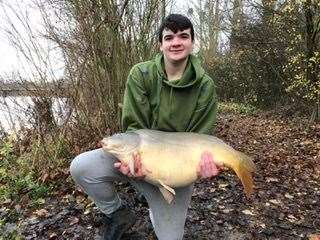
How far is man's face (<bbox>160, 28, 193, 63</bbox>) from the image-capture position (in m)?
3.64

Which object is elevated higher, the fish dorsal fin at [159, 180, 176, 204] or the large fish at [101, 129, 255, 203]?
the large fish at [101, 129, 255, 203]

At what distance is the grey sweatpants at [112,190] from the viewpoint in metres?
3.73

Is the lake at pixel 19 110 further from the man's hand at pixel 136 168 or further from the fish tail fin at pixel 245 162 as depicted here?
the fish tail fin at pixel 245 162

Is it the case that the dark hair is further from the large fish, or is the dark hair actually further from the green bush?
the green bush

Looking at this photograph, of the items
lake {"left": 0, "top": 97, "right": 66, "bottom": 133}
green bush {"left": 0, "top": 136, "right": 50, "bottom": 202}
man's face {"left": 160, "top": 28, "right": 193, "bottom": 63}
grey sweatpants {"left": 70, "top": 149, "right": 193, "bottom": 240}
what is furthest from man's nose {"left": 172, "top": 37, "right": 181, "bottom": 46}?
lake {"left": 0, "top": 97, "right": 66, "bottom": 133}

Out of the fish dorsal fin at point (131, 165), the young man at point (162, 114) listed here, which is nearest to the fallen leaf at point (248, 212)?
the young man at point (162, 114)

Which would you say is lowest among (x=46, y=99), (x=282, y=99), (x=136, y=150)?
(x=282, y=99)

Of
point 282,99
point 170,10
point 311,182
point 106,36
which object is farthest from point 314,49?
point 106,36

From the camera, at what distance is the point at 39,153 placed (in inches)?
244

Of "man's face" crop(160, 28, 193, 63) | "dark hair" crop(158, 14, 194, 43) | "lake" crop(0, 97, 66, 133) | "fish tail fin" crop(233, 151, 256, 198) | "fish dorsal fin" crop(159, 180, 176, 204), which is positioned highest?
"dark hair" crop(158, 14, 194, 43)

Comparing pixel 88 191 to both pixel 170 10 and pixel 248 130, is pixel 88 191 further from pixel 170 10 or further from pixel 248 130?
pixel 248 130

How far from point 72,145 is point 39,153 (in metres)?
0.45

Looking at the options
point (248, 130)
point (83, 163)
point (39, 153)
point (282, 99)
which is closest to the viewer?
point (83, 163)

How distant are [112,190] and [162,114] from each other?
70 centimetres
